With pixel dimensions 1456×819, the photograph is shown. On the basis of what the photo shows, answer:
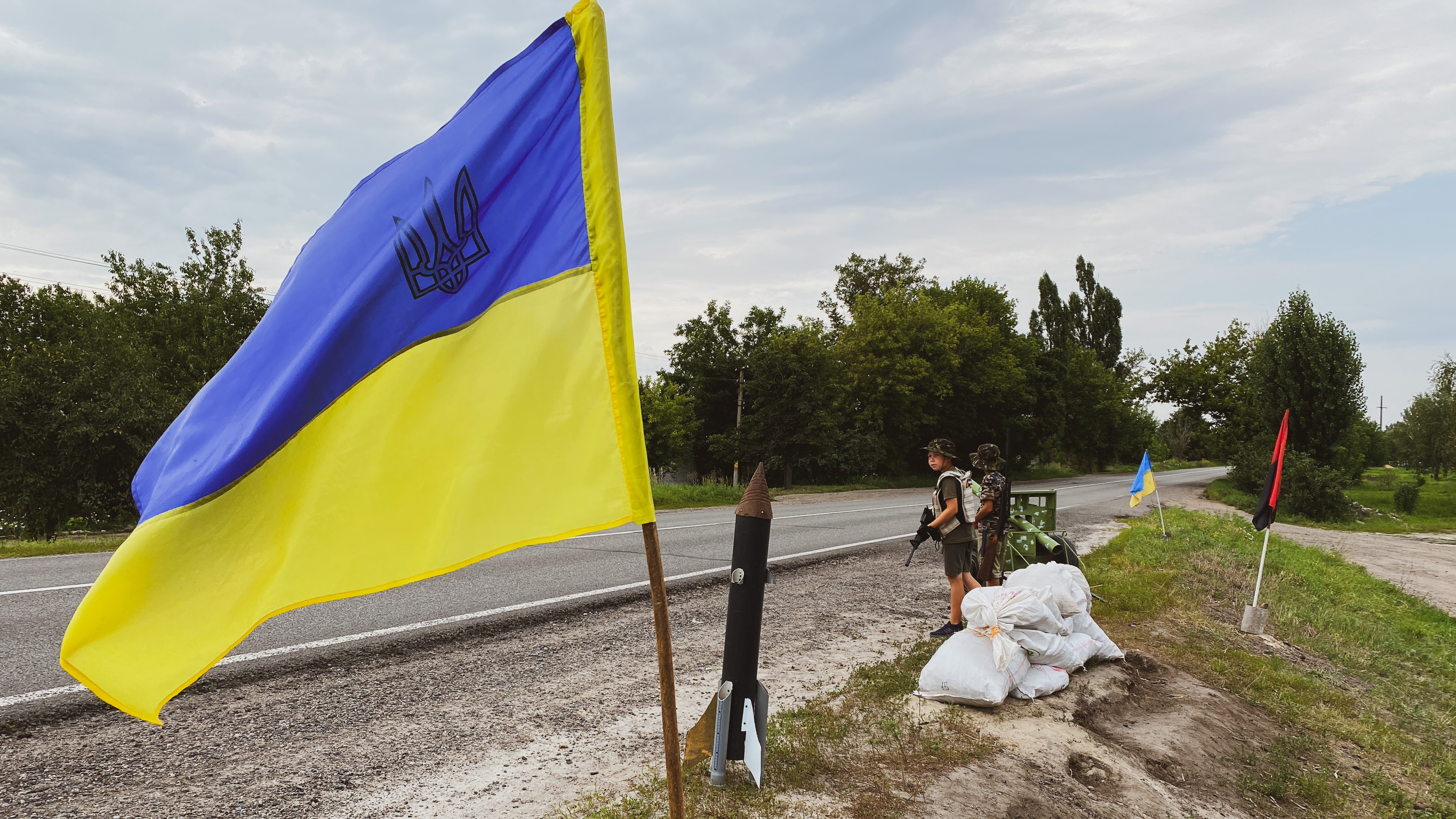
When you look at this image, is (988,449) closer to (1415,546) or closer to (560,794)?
(560,794)

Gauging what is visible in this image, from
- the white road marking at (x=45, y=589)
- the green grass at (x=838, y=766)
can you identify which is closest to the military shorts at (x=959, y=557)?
the green grass at (x=838, y=766)

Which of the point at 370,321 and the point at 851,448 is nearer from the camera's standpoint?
the point at 370,321

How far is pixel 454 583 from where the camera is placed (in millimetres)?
8117

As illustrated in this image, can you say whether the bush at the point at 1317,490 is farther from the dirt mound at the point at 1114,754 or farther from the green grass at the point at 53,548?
the green grass at the point at 53,548

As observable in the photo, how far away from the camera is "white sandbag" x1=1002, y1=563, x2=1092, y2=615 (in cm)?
562

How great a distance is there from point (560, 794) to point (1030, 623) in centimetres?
326

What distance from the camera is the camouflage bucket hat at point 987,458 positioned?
7242 millimetres

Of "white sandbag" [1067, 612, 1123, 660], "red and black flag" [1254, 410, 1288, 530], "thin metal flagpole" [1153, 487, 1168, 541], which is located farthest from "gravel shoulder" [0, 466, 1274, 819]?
"thin metal flagpole" [1153, 487, 1168, 541]

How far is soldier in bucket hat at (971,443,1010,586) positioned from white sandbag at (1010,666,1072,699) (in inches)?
71.2

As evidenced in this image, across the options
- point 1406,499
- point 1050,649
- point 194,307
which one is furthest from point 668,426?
point 1050,649

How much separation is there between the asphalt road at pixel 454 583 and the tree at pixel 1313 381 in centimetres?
1520

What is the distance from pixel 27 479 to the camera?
54.1 feet

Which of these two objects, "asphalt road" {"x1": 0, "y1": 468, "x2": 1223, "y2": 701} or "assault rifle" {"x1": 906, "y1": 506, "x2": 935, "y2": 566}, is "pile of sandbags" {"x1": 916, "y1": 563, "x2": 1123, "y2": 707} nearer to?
"assault rifle" {"x1": 906, "y1": 506, "x2": 935, "y2": 566}

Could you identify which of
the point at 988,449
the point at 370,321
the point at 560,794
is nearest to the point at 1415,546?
the point at 988,449
